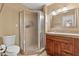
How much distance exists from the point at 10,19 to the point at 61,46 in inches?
30.1

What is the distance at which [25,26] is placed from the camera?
1751 millimetres

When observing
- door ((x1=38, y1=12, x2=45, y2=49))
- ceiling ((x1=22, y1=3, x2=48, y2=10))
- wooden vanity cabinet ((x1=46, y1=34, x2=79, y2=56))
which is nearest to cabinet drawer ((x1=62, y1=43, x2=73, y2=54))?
wooden vanity cabinet ((x1=46, y1=34, x2=79, y2=56))

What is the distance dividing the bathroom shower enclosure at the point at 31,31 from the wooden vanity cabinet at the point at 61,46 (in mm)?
104

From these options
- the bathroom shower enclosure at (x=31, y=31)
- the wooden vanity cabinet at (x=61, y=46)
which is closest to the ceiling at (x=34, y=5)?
the bathroom shower enclosure at (x=31, y=31)

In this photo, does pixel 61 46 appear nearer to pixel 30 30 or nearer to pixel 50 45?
pixel 50 45

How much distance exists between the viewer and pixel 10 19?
1.71 metres

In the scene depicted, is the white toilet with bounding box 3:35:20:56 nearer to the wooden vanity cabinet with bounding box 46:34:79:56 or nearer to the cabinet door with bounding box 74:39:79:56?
the wooden vanity cabinet with bounding box 46:34:79:56

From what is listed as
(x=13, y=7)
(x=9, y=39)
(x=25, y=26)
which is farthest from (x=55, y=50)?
(x=13, y=7)

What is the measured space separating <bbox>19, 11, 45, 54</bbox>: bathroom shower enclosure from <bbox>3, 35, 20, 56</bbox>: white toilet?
0.27ft

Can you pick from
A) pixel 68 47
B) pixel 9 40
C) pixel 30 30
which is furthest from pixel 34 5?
pixel 68 47

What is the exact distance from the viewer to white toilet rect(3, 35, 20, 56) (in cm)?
168

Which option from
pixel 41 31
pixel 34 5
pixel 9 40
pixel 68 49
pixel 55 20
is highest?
pixel 34 5

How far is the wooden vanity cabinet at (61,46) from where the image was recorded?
1663 millimetres

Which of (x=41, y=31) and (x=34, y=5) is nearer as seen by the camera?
(x=34, y=5)
